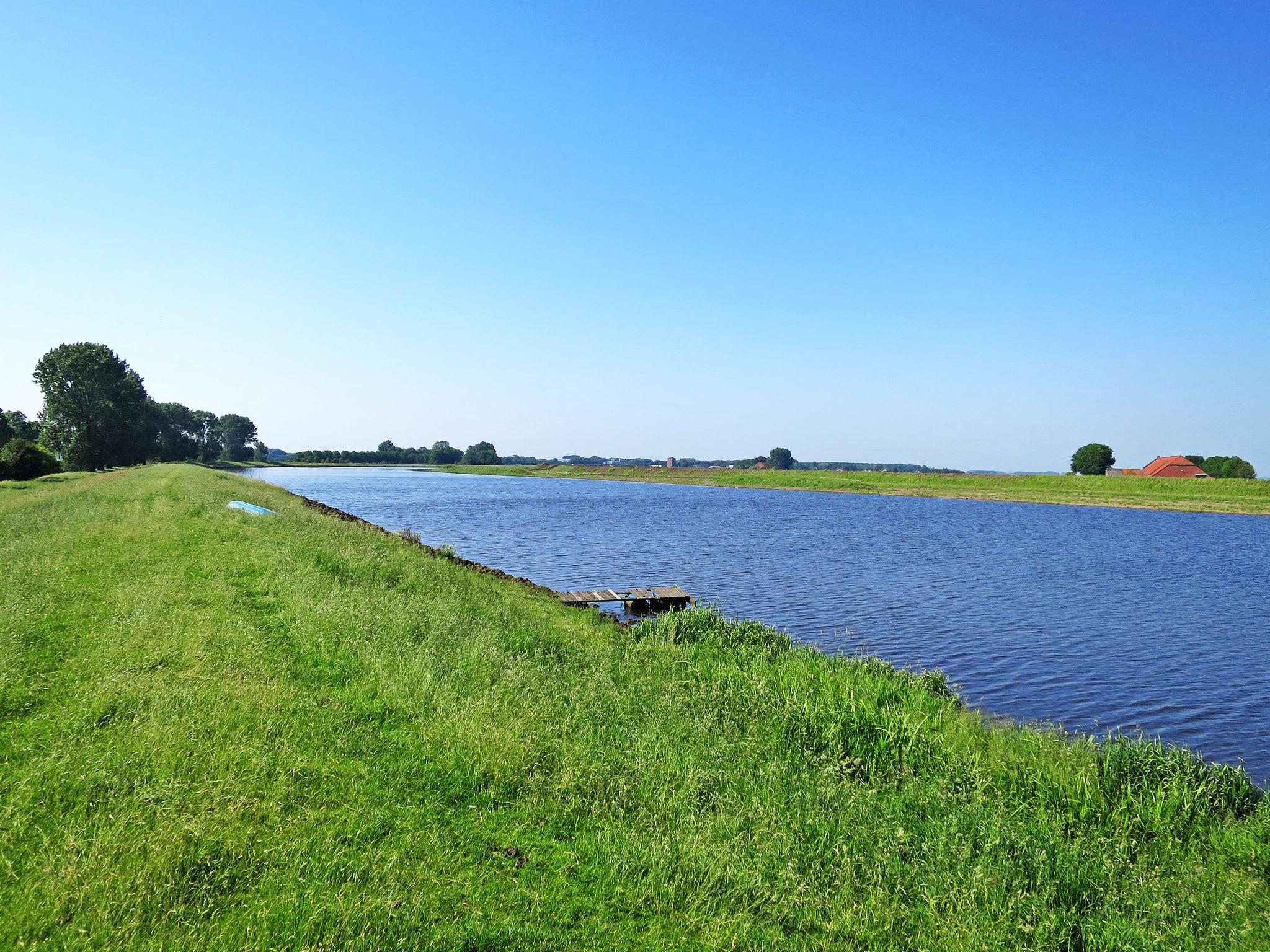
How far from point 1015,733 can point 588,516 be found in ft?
177

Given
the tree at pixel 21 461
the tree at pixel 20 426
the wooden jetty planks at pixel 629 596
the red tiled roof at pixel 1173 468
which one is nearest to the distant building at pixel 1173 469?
the red tiled roof at pixel 1173 468

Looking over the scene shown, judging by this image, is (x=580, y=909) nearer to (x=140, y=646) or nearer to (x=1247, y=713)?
(x=140, y=646)

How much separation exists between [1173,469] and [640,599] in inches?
5581

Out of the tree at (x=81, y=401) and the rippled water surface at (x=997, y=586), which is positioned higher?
the tree at (x=81, y=401)

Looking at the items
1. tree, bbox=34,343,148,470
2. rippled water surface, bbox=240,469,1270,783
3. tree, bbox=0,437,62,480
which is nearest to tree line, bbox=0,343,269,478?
tree, bbox=34,343,148,470

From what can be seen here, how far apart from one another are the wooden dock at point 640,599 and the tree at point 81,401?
341ft

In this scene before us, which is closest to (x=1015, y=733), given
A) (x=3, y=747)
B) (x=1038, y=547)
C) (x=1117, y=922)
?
(x=1117, y=922)

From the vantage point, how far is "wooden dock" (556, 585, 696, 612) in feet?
82.1

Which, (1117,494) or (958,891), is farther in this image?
(1117,494)

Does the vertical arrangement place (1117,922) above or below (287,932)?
below

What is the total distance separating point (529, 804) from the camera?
24.8 ft

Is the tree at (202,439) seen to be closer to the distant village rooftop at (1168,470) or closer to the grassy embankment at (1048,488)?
the grassy embankment at (1048,488)

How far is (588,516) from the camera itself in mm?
65125

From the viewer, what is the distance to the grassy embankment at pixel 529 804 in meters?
5.58
